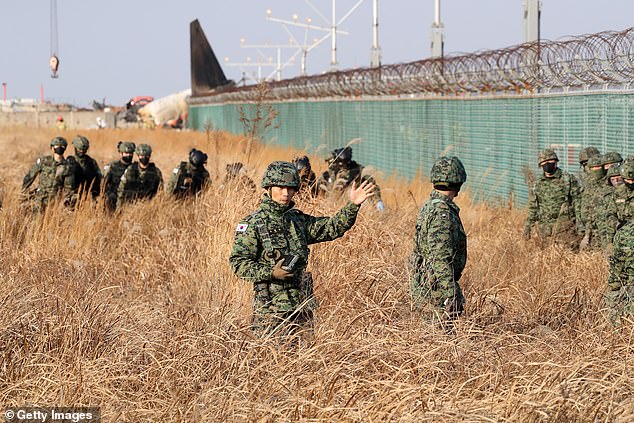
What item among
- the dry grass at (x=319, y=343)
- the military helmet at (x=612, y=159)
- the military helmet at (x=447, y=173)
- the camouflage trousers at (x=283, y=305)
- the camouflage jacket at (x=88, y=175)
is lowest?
the dry grass at (x=319, y=343)

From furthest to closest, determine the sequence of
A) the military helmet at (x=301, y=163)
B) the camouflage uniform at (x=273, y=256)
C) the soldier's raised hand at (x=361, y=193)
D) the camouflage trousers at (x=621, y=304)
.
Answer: the military helmet at (x=301, y=163)
the camouflage trousers at (x=621, y=304)
the soldier's raised hand at (x=361, y=193)
the camouflage uniform at (x=273, y=256)

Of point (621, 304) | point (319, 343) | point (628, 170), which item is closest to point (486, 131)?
point (628, 170)

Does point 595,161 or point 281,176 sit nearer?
point 281,176

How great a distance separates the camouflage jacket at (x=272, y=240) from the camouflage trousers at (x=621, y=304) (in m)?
1.84

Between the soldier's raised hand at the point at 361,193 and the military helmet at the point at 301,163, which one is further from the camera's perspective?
the military helmet at the point at 301,163

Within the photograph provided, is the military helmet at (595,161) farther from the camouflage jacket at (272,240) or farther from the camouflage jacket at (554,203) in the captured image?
the camouflage jacket at (272,240)

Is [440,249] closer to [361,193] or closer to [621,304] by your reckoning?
[361,193]

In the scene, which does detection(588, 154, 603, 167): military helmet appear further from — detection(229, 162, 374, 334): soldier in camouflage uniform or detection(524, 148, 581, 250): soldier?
detection(229, 162, 374, 334): soldier in camouflage uniform

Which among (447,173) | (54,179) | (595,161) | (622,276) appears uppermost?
(447,173)

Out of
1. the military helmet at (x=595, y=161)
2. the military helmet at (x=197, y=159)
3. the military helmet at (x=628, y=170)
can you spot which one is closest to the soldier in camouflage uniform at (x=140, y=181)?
the military helmet at (x=197, y=159)

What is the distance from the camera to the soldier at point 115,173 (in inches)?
490

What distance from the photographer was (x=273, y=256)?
6.08 metres

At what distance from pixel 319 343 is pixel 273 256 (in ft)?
2.02

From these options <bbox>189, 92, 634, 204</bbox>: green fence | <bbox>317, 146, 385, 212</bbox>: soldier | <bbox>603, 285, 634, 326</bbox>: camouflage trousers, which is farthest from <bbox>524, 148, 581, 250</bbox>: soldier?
<bbox>603, 285, 634, 326</bbox>: camouflage trousers
